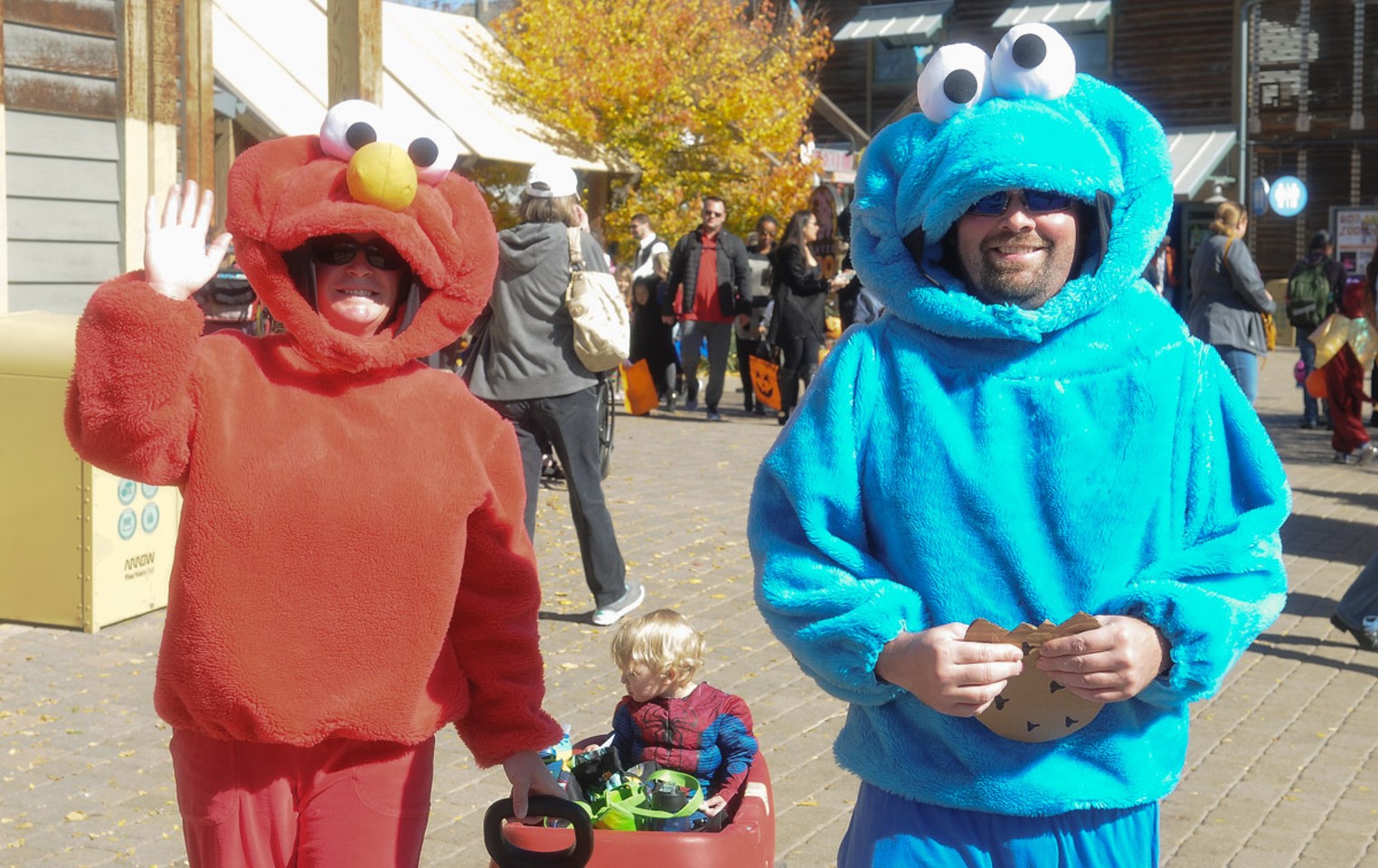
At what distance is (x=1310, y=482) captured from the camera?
11867mm

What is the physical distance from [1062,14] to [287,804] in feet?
97.8

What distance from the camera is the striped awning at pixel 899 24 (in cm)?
3147

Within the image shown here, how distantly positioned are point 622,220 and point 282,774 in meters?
19.3

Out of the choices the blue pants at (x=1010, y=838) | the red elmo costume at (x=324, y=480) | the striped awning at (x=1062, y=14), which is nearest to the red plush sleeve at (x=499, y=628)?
the red elmo costume at (x=324, y=480)

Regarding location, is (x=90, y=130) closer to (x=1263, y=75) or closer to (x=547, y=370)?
(x=547, y=370)

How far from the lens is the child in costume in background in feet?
12.3

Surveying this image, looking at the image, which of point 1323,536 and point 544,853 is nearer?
point 544,853

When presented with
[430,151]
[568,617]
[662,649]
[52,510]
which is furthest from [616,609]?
[430,151]

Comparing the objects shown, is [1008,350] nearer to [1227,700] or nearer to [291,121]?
[1227,700]

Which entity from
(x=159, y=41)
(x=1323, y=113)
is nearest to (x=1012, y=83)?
(x=159, y=41)

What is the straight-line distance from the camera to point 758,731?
18.5 feet

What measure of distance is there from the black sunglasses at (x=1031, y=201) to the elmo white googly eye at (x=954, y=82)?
0.50ft

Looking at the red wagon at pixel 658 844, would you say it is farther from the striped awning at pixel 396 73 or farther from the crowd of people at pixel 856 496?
the striped awning at pixel 396 73

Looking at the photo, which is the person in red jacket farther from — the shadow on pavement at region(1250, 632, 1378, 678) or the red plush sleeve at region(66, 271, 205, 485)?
the shadow on pavement at region(1250, 632, 1378, 678)
